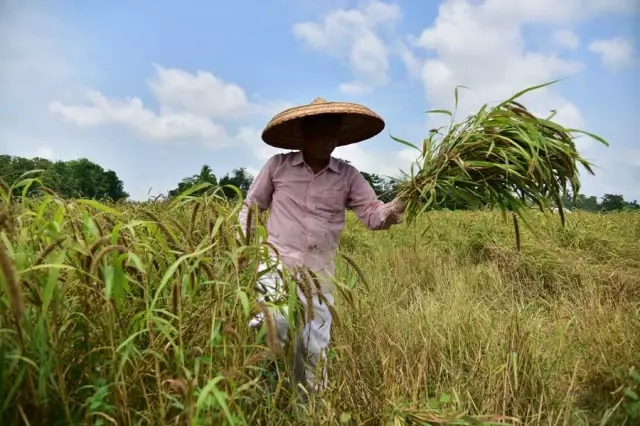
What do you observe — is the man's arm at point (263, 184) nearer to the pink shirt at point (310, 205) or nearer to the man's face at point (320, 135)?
the pink shirt at point (310, 205)

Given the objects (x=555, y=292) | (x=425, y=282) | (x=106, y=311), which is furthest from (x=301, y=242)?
(x=555, y=292)

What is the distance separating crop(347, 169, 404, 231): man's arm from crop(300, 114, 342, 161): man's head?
20 centimetres

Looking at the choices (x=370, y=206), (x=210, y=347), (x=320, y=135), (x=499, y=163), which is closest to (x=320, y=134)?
(x=320, y=135)

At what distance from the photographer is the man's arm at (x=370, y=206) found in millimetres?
2387

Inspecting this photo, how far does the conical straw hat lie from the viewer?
2432mm

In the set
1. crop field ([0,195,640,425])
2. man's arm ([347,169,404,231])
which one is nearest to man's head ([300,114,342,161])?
man's arm ([347,169,404,231])

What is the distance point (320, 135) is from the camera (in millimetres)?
2545

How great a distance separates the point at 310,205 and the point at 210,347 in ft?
3.73

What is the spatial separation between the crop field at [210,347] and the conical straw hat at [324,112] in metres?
0.58

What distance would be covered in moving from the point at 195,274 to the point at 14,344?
529 mm

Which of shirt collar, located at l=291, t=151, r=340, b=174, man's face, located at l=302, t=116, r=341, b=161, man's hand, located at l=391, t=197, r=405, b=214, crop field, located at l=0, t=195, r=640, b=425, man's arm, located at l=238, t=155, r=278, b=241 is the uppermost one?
man's face, located at l=302, t=116, r=341, b=161

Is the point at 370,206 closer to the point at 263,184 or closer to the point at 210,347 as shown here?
the point at 263,184

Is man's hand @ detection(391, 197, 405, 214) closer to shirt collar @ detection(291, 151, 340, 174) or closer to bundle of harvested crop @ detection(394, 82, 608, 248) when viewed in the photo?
bundle of harvested crop @ detection(394, 82, 608, 248)

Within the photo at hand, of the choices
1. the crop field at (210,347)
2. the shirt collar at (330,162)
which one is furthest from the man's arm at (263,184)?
the crop field at (210,347)
